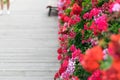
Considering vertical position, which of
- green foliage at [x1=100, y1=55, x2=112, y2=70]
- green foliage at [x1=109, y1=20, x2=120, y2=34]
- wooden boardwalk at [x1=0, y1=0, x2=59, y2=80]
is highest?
green foliage at [x1=100, y1=55, x2=112, y2=70]

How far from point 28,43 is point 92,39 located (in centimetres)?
473

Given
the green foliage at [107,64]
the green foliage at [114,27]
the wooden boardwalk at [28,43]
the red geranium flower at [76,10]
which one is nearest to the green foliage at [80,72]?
the green foliage at [114,27]

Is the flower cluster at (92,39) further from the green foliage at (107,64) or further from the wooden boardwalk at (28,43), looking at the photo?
the wooden boardwalk at (28,43)

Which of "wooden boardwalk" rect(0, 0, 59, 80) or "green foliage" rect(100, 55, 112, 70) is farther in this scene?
"wooden boardwalk" rect(0, 0, 59, 80)

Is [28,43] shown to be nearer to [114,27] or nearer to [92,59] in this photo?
[114,27]

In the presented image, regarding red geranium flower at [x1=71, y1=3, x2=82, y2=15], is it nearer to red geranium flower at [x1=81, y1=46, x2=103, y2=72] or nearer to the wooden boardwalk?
the wooden boardwalk

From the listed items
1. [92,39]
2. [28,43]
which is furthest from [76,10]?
[28,43]

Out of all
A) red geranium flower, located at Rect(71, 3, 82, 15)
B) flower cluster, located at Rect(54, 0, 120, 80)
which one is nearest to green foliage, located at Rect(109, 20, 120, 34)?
flower cluster, located at Rect(54, 0, 120, 80)

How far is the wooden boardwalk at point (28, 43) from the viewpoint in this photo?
651cm

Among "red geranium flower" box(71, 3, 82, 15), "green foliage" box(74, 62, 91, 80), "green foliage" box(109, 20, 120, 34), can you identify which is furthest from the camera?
"red geranium flower" box(71, 3, 82, 15)

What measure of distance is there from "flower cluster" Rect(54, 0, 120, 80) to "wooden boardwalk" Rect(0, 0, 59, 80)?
1341 millimetres

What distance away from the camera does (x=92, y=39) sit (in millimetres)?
3549

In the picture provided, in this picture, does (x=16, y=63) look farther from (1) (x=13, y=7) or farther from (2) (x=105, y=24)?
(1) (x=13, y=7)

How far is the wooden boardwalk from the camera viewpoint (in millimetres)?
6508
